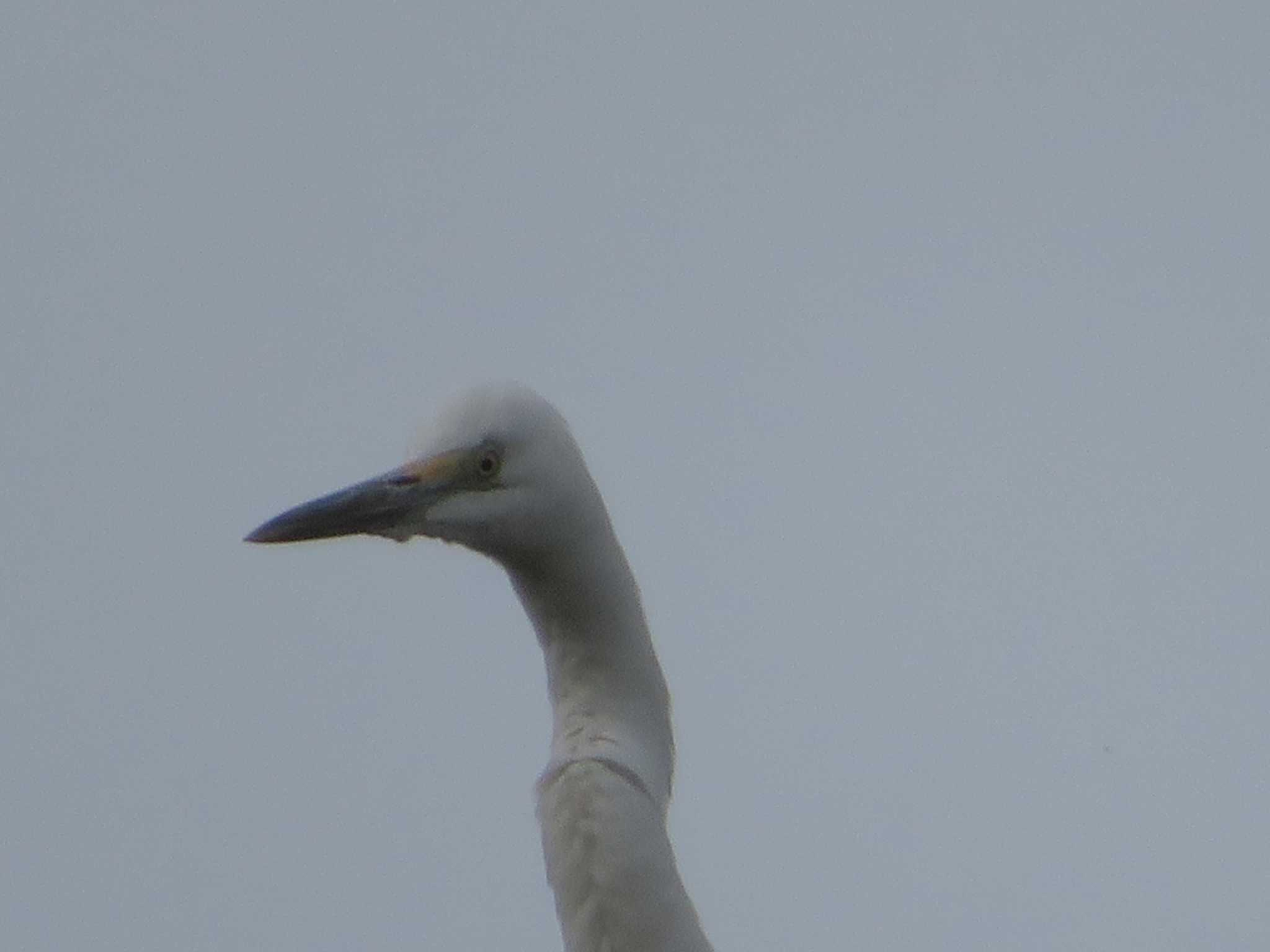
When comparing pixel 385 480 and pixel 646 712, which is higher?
pixel 385 480

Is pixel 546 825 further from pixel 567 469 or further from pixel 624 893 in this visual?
pixel 567 469

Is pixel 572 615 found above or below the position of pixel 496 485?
below

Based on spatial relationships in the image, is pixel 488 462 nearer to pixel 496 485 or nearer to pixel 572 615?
pixel 496 485

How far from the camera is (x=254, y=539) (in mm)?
6297

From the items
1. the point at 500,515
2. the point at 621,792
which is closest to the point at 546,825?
the point at 621,792

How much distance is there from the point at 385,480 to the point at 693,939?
3.41ft

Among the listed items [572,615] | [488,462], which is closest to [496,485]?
[488,462]

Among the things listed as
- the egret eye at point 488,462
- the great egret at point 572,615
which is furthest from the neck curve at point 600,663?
the egret eye at point 488,462

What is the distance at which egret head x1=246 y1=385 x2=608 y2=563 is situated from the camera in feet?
20.0

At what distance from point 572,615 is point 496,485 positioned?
29 centimetres

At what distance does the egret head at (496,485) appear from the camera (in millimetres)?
6109

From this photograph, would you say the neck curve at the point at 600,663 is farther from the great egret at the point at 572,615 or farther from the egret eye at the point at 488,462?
the egret eye at the point at 488,462

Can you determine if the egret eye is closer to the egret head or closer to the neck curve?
the egret head

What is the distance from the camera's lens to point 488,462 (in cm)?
614
